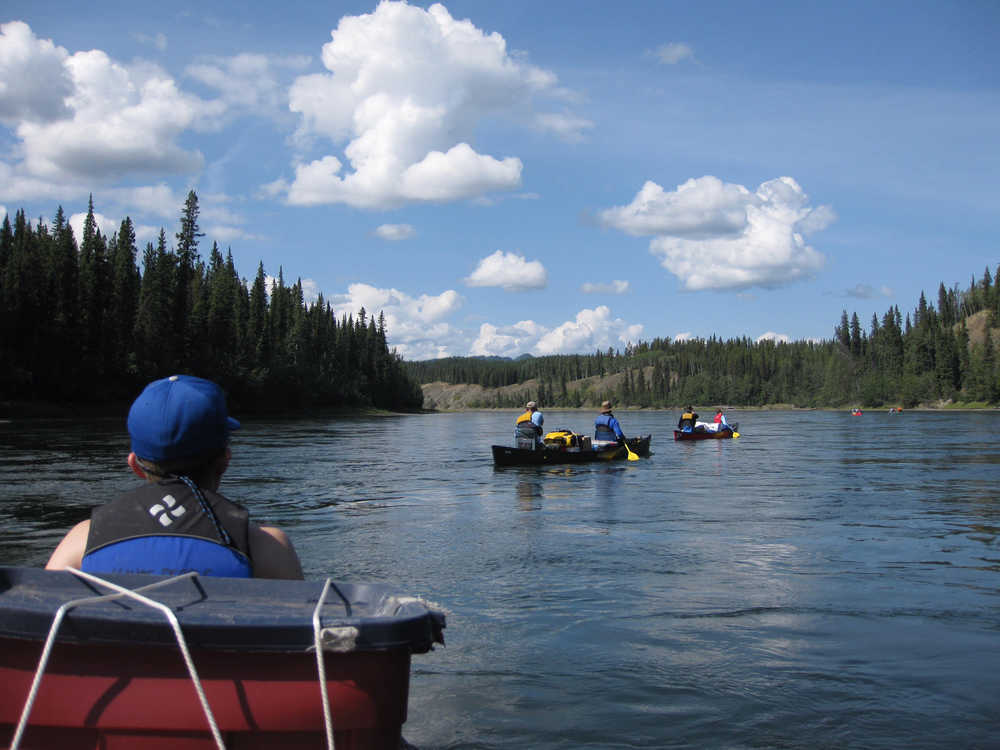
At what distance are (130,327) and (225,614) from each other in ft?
318

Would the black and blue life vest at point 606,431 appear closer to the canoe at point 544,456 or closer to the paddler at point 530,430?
the canoe at point 544,456

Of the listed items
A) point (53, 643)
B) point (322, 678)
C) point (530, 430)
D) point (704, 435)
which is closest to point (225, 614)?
point (322, 678)

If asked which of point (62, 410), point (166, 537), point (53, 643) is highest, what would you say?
point (166, 537)

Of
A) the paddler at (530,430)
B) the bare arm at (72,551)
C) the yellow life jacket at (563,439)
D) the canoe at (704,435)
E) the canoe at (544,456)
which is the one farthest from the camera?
the canoe at (704,435)

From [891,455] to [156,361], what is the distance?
74730 millimetres

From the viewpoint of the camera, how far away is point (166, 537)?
3.61 metres

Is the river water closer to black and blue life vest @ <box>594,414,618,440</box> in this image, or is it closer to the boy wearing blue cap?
the boy wearing blue cap

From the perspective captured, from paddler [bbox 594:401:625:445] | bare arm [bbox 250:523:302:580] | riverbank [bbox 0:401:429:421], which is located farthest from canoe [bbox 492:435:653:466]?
riverbank [bbox 0:401:429:421]

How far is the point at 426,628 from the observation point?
3.17 m

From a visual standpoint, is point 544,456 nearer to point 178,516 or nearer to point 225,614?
point 178,516

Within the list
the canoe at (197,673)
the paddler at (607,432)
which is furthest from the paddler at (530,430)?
the canoe at (197,673)

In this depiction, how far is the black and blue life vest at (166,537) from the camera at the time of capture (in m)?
3.60

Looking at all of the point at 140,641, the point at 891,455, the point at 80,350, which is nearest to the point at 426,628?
the point at 140,641

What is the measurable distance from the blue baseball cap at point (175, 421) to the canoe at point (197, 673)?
80 cm
